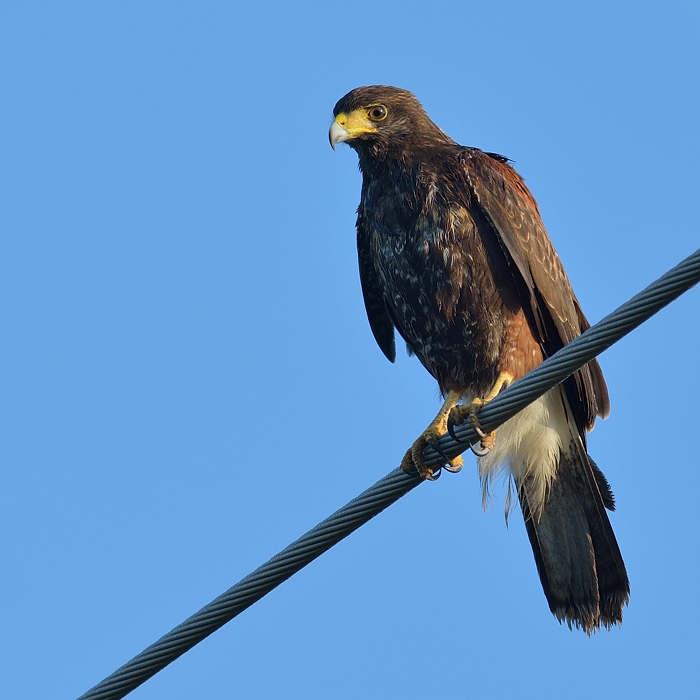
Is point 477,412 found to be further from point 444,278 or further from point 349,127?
point 349,127

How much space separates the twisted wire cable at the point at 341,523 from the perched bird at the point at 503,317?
1.86m

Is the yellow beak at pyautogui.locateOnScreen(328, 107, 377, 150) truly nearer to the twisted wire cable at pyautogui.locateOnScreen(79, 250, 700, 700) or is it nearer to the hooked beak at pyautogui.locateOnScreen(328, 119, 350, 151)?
the hooked beak at pyautogui.locateOnScreen(328, 119, 350, 151)

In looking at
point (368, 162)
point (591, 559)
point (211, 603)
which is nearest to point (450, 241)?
point (368, 162)

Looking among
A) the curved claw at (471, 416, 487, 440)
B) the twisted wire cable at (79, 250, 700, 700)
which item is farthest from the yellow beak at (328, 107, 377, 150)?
the twisted wire cable at (79, 250, 700, 700)

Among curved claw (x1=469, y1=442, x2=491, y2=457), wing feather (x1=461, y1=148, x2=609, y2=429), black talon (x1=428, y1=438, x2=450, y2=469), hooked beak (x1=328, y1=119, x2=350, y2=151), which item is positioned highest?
hooked beak (x1=328, y1=119, x2=350, y2=151)

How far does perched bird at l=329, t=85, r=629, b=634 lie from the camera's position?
21.9 feet

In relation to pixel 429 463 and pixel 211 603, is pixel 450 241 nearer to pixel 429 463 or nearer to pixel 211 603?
pixel 429 463

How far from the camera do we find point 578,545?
6.75m

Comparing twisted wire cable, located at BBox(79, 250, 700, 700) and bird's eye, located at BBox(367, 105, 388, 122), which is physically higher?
bird's eye, located at BBox(367, 105, 388, 122)

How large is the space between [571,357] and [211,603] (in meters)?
1.59

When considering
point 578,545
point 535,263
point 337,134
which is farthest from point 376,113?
point 578,545

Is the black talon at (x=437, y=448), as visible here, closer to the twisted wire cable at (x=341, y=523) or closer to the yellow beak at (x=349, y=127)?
the twisted wire cable at (x=341, y=523)

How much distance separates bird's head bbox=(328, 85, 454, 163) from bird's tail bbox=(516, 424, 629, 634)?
6.59 feet

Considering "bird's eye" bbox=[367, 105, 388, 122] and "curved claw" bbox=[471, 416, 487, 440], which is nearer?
"curved claw" bbox=[471, 416, 487, 440]
